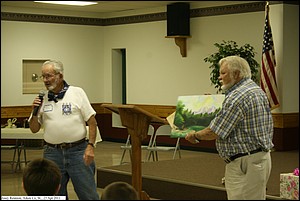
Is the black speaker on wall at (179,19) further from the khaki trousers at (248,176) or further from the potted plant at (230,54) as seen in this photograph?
the khaki trousers at (248,176)

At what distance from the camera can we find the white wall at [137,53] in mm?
10657

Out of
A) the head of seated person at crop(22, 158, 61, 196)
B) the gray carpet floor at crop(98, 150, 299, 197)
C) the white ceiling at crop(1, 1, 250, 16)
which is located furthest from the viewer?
the white ceiling at crop(1, 1, 250, 16)

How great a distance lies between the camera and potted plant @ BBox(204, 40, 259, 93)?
33.6 feet

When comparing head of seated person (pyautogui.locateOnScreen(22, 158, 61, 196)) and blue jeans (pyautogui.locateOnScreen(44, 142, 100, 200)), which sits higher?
head of seated person (pyautogui.locateOnScreen(22, 158, 61, 196))

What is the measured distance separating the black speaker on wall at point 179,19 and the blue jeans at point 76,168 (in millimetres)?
7426

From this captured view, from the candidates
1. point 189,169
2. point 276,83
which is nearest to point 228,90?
point 189,169

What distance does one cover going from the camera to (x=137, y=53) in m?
13.1

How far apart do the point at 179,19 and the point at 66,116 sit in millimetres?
7491

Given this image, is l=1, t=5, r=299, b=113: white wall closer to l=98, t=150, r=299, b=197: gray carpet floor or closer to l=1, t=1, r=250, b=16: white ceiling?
l=1, t=1, r=250, b=16: white ceiling

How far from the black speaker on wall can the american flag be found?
89.4 inches

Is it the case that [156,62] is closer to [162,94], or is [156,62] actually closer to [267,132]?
[162,94]

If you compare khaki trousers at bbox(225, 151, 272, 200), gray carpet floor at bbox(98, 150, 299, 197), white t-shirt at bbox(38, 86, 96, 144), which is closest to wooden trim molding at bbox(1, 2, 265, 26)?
gray carpet floor at bbox(98, 150, 299, 197)

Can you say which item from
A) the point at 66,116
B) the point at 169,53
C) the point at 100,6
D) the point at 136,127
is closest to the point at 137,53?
the point at 169,53

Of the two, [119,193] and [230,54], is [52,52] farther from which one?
[119,193]
